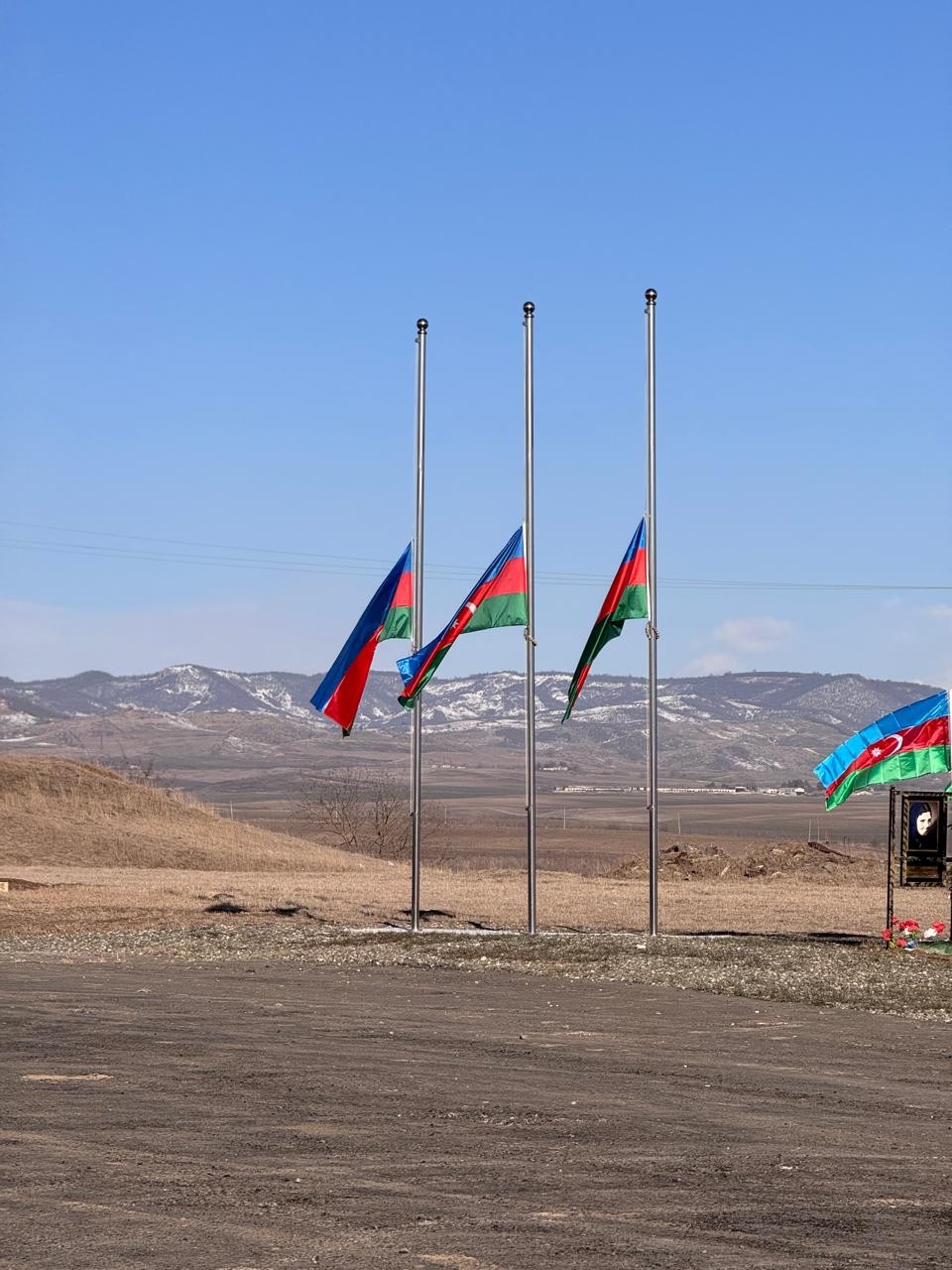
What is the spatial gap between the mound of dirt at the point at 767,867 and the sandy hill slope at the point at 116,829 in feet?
33.0

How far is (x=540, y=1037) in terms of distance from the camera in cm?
1599

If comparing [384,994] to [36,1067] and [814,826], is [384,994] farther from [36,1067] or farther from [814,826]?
[814,826]

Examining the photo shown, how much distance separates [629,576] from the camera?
2505 cm

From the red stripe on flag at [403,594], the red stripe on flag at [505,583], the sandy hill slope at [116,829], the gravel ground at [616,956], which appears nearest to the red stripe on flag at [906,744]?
the gravel ground at [616,956]

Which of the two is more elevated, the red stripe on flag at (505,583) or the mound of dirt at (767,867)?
the red stripe on flag at (505,583)

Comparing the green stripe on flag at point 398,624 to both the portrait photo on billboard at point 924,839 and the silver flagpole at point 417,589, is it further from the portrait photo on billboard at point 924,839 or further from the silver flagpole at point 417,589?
the portrait photo on billboard at point 924,839

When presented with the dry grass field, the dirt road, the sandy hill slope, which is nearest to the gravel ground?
the dirt road

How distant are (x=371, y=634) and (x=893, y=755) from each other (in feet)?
25.9

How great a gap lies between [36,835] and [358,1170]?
170ft

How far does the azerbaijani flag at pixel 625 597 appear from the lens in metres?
25.0

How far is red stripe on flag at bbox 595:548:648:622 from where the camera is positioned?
25031mm

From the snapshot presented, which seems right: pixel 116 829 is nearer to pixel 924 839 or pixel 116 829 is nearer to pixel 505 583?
pixel 505 583

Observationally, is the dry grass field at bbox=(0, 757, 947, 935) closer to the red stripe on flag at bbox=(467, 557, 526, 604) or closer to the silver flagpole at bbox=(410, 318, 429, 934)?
the silver flagpole at bbox=(410, 318, 429, 934)

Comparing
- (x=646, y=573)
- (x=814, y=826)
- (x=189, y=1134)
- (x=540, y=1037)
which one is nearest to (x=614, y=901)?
(x=646, y=573)
